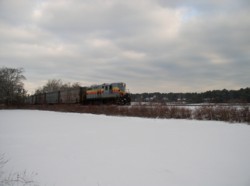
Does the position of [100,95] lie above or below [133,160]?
above

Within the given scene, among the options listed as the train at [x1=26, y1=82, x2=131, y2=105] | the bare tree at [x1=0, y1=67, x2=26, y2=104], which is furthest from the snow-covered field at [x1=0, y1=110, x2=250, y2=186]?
the bare tree at [x1=0, y1=67, x2=26, y2=104]

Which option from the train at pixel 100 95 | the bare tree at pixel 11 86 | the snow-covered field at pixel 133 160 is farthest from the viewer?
the bare tree at pixel 11 86

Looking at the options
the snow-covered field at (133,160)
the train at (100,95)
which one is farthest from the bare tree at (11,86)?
the snow-covered field at (133,160)

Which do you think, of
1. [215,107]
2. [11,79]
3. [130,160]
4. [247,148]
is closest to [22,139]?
[130,160]

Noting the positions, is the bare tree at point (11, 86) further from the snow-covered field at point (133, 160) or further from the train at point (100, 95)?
the snow-covered field at point (133, 160)

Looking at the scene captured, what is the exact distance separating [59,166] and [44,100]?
5015 cm

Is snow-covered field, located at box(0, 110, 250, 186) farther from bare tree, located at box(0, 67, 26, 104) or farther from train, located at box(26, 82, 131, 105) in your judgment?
bare tree, located at box(0, 67, 26, 104)

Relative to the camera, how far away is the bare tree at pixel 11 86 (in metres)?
53.0

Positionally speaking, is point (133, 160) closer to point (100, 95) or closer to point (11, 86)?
point (100, 95)

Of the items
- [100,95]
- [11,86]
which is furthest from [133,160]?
[11,86]

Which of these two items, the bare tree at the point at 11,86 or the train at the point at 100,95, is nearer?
the train at the point at 100,95

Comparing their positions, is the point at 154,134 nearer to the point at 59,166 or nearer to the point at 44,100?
the point at 59,166

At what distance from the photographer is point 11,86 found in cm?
5578

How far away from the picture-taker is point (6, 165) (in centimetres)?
620
